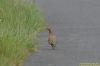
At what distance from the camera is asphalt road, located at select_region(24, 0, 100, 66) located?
38.2 ft

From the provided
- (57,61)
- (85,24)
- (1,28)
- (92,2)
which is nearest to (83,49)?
(57,61)

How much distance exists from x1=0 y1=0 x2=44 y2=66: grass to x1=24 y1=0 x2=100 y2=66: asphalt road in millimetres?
303

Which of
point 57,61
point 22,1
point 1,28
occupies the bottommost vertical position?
point 57,61

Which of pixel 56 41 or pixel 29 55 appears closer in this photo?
pixel 29 55

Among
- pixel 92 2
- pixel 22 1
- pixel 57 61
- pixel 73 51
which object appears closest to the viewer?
pixel 57 61

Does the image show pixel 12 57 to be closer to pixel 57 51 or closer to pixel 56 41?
pixel 57 51

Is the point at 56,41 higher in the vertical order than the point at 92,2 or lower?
lower

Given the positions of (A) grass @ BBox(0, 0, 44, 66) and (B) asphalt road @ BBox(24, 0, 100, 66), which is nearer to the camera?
(A) grass @ BBox(0, 0, 44, 66)

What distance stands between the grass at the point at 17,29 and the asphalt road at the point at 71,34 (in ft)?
0.99

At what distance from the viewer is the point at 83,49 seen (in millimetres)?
12617

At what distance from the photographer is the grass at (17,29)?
1091 centimetres

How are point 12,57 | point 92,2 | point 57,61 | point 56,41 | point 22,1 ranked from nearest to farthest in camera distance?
point 12,57, point 57,61, point 56,41, point 22,1, point 92,2

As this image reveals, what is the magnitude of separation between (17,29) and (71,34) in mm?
2351

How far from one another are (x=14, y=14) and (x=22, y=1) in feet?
5.32
